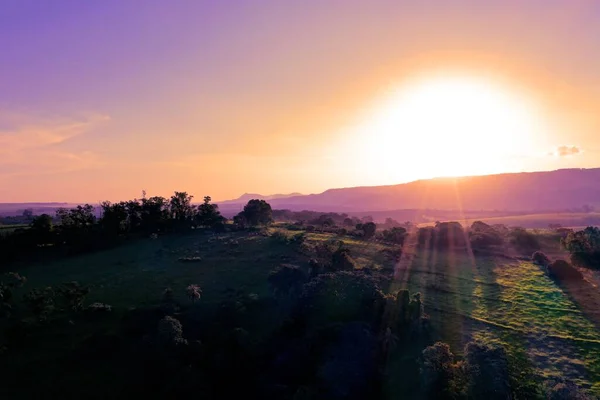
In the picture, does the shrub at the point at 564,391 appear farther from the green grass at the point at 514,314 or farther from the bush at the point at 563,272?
the bush at the point at 563,272

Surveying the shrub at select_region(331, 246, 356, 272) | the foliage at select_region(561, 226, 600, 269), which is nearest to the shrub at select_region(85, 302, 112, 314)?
the shrub at select_region(331, 246, 356, 272)

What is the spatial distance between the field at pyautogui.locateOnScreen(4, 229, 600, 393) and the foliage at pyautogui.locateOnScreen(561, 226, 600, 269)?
807 centimetres

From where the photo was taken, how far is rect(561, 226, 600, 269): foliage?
221ft

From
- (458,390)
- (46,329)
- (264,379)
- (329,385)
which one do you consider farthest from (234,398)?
(46,329)

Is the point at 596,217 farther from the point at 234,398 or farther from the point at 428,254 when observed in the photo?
the point at 234,398

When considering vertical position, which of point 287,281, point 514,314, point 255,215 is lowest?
point 514,314

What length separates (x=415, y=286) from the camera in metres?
56.4

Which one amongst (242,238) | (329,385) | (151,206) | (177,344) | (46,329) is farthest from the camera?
(151,206)

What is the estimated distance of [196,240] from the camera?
92875 mm

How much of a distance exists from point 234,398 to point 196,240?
201ft

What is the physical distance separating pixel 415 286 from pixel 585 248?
120 ft

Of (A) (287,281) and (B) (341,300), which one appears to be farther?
(A) (287,281)

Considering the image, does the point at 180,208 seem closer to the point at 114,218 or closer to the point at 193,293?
the point at 114,218

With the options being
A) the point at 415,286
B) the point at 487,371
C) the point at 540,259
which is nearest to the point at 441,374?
the point at 487,371
